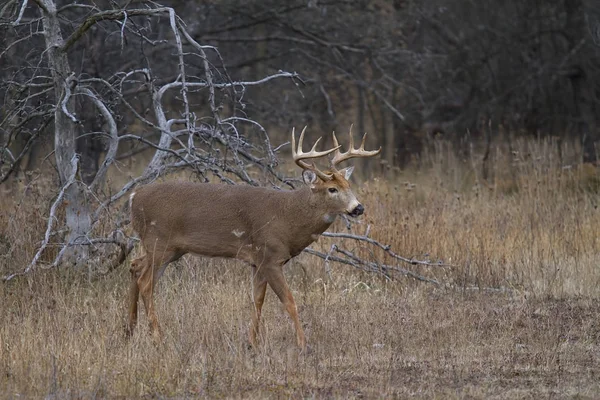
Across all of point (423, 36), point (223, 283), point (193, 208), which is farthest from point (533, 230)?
point (423, 36)

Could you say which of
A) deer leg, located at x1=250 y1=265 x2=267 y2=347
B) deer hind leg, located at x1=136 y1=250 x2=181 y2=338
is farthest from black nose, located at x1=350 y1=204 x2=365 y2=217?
deer hind leg, located at x1=136 y1=250 x2=181 y2=338

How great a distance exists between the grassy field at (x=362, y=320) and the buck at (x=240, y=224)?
0.39 m

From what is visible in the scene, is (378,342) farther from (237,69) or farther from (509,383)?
(237,69)

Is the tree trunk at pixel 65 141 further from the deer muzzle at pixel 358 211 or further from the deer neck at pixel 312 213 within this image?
the deer muzzle at pixel 358 211

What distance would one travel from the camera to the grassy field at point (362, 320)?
20.7 ft

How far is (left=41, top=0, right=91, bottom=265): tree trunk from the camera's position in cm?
851

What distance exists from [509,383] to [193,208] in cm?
270

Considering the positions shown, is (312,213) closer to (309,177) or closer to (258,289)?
(309,177)

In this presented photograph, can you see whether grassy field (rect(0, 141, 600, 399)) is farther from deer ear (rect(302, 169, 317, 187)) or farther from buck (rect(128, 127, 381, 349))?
deer ear (rect(302, 169, 317, 187))

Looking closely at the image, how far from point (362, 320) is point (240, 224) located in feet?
3.99

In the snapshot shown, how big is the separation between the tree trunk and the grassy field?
1.14 ft

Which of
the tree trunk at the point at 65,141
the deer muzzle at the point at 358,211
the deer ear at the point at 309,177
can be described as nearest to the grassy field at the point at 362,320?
the tree trunk at the point at 65,141

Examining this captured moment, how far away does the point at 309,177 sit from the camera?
777cm

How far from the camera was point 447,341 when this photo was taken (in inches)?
297
